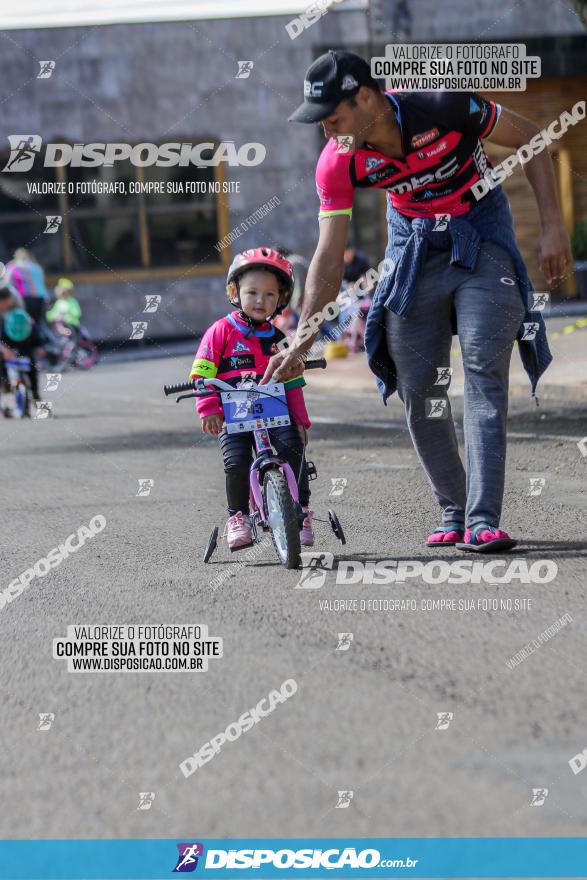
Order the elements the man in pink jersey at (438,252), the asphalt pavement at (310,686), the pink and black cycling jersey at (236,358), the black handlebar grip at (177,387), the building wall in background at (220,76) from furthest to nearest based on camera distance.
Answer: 1. the building wall in background at (220,76)
2. the pink and black cycling jersey at (236,358)
3. the black handlebar grip at (177,387)
4. the man in pink jersey at (438,252)
5. the asphalt pavement at (310,686)

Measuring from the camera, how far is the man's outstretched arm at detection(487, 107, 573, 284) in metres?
5.89

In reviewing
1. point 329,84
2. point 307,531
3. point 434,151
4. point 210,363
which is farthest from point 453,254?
point 307,531

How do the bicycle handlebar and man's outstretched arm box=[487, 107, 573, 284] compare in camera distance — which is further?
the bicycle handlebar

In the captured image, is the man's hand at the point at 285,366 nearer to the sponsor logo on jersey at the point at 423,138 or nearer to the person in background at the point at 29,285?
the sponsor logo on jersey at the point at 423,138

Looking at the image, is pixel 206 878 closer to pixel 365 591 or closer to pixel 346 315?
pixel 365 591

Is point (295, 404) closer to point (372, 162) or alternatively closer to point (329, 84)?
point (372, 162)

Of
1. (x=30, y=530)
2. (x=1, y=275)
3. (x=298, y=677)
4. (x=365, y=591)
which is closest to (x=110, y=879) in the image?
(x=298, y=677)

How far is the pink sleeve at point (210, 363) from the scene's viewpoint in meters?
6.35

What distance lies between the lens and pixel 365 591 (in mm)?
5602

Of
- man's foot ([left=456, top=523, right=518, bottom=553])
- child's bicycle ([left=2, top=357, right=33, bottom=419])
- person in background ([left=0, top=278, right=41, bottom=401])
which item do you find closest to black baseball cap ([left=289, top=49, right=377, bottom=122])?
man's foot ([left=456, top=523, right=518, bottom=553])

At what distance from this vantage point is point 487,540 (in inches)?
238

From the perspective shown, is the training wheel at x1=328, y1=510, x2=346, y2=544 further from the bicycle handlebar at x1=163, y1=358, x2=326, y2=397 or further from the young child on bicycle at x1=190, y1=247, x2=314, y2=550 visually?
the bicycle handlebar at x1=163, y1=358, x2=326, y2=397

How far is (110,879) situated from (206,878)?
20 centimetres

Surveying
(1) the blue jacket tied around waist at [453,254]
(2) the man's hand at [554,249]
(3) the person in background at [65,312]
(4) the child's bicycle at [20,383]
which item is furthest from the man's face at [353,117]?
(3) the person in background at [65,312]
